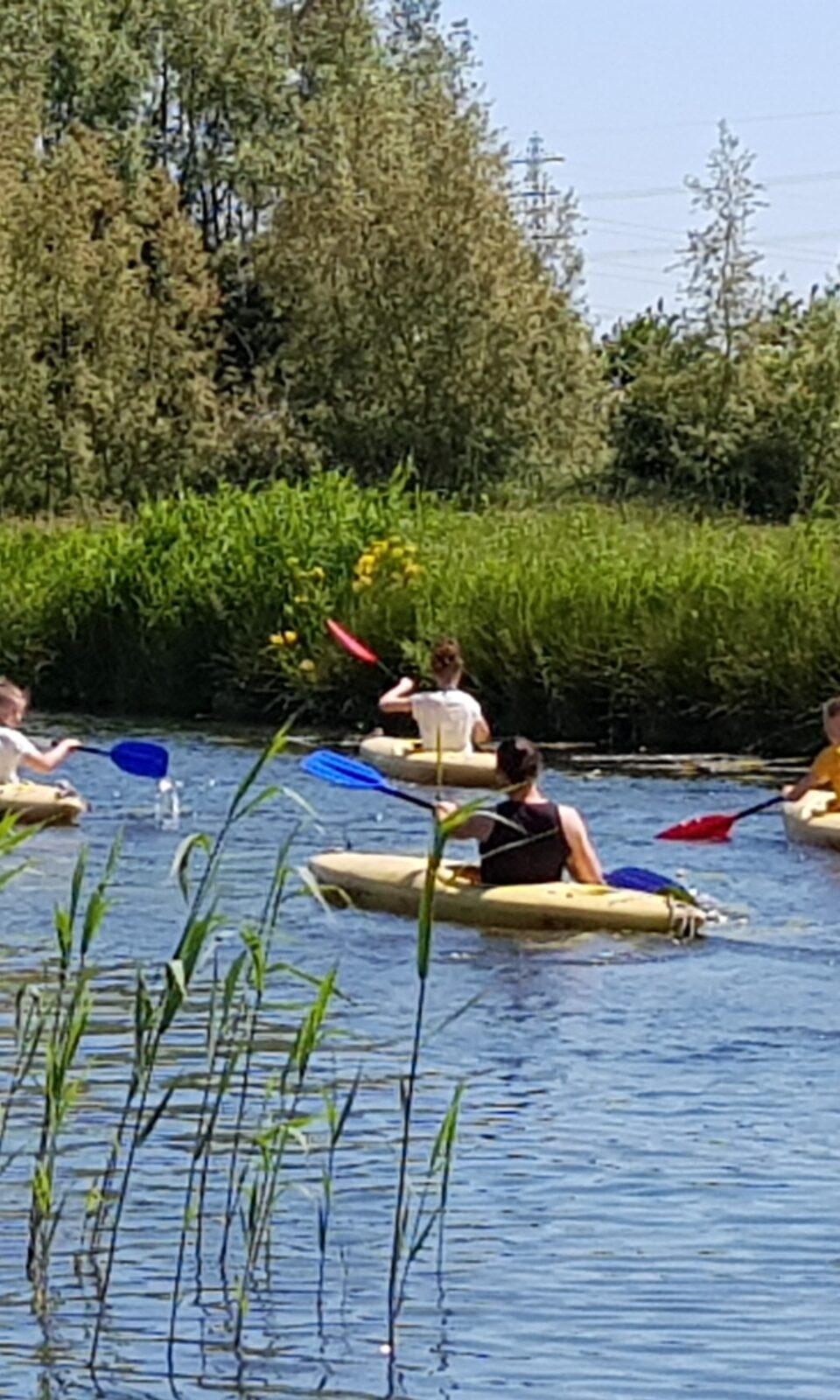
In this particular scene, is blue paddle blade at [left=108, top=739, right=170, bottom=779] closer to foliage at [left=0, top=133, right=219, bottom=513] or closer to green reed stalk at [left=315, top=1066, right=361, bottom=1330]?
green reed stalk at [left=315, top=1066, right=361, bottom=1330]

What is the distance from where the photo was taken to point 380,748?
18062 mm

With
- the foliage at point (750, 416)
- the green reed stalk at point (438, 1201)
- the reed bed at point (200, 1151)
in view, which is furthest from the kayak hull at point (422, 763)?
the foliage at point (750, 416)

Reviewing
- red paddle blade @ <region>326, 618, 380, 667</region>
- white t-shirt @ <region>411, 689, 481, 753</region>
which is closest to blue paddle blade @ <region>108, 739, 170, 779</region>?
white t-shirt @ <region>411, 689, 481, 753</region>

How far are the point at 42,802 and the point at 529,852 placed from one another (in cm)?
386

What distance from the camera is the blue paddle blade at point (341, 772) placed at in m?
12.1

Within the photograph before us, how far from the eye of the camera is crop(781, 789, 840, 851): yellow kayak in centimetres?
1426

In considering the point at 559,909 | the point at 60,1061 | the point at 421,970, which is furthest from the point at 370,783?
the point at 421,970

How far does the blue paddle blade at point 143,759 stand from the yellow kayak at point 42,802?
31 cm

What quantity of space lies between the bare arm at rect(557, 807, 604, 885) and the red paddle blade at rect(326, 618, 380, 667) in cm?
891

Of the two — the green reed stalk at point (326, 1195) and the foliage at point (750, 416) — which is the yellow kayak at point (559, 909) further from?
the foliage at point (750, 416)

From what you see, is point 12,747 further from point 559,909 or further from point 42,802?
point 559,909

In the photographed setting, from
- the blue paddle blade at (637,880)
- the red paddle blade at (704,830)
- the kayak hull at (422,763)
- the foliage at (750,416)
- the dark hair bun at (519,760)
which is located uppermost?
the foliage at (750,416)

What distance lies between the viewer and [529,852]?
1191 centimetres

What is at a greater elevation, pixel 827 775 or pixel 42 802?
pixel 827 775
